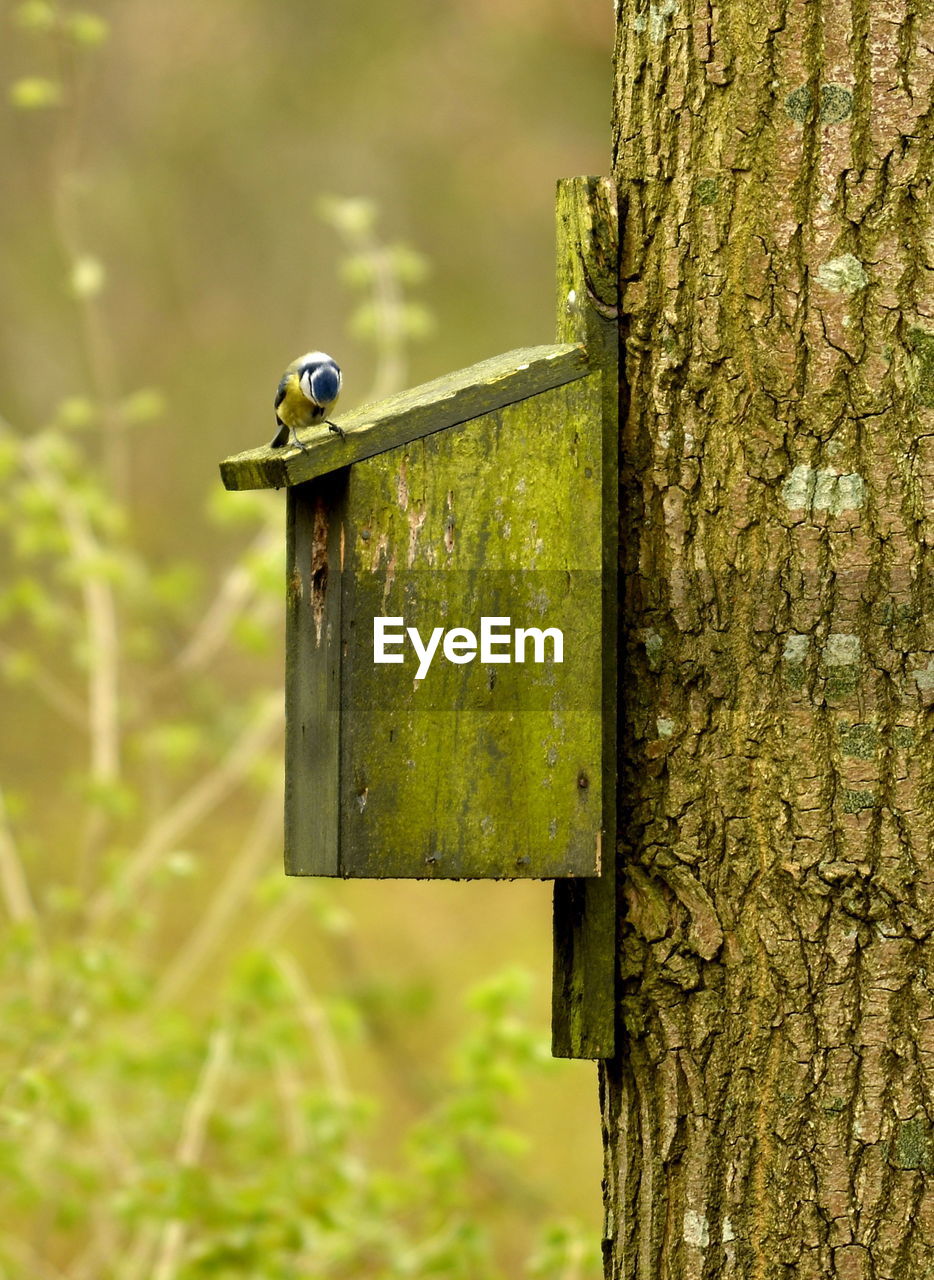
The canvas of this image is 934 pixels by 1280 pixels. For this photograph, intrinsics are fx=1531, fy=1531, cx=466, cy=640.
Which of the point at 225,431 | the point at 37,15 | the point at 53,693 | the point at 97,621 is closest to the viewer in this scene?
the point at 37,15

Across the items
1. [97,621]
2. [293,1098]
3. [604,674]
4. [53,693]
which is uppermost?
[97,621]

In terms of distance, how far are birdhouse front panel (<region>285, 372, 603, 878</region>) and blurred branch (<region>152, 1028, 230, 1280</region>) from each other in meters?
1.55

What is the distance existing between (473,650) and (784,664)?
34 centimetres

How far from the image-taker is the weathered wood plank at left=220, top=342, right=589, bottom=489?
5.48ft

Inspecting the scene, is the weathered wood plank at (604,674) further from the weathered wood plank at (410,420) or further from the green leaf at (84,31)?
the green leaf at (84,31)

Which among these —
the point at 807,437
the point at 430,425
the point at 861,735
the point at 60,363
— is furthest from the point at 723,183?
the point at 60,363

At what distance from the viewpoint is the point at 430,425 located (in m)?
1.70

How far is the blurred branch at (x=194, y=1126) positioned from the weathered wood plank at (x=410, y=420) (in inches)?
68.4

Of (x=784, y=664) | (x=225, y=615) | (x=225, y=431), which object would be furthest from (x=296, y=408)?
(x=225, y=431)

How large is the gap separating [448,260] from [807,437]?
375 centimetres

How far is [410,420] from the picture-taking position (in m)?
1.69

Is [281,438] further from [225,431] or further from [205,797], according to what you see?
[225,431]

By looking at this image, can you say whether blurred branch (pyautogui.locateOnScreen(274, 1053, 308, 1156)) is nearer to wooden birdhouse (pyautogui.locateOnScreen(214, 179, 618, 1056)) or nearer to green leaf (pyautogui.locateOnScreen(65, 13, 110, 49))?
wooden birdhouse (pyautogui.locateOnScreen(214, 179, 618, 1056))

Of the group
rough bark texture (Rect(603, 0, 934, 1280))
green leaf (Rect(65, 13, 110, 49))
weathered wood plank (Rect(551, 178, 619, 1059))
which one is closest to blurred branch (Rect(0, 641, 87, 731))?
green leaf (Rect(65, 13, 110, 49))
